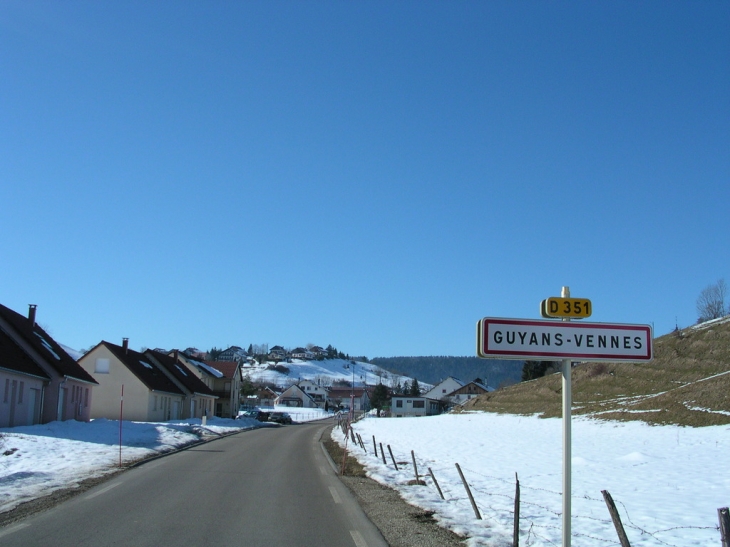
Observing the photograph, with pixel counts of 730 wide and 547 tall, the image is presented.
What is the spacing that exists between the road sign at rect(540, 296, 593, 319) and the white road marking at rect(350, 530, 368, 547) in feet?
16.6

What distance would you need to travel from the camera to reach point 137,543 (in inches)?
368

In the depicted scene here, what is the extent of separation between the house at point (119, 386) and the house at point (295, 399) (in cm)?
11814

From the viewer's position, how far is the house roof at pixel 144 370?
173 feet

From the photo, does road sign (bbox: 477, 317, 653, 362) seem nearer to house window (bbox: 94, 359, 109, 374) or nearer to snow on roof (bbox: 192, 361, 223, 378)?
house window (bbox: 94, 359, 109, 374)

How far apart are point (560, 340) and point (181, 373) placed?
2538 inches

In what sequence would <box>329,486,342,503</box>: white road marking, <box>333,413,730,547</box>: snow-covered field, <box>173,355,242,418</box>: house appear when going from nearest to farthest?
<box>333,413,730,547</box>: snow-covered field < <box>329,486,342,503</box>: white road marking < <box>173,355,242,418</box>: house

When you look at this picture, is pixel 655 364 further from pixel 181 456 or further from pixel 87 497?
pixel 87 497

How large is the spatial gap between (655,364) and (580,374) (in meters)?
10.1

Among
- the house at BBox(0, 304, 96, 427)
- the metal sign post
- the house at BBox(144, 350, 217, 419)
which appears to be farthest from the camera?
the house at BBox(144, 350, 217, 419)

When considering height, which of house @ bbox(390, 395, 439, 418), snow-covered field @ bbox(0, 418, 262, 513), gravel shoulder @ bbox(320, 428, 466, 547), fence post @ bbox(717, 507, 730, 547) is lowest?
house @ bbox(390, 395, 439, 418)

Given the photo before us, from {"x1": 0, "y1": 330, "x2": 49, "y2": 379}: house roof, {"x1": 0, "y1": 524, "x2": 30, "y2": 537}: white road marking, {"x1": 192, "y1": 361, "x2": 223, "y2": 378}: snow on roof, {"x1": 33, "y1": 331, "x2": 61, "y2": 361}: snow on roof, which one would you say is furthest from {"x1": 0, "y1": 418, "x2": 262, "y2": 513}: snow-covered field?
{"x1": 192, "y1": 361, "x2": 223, "y2": 378}: snow on roof

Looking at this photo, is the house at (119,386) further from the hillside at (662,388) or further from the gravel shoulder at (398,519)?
the gravel shoulder at (398,519)

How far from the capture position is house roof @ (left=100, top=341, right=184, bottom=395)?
52812mm

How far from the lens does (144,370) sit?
Result: 5638 centimetres
